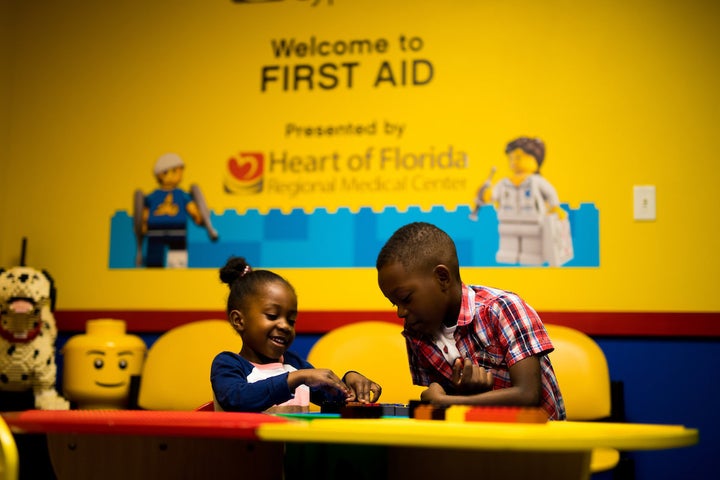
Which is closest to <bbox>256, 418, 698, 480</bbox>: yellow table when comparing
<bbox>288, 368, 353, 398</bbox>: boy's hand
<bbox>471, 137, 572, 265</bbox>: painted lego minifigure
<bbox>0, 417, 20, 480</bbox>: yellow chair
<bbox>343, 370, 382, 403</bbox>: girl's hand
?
<bbox>0, 417, 20, 480</bbox>: yellow chair

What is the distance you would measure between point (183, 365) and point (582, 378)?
62.0 inches

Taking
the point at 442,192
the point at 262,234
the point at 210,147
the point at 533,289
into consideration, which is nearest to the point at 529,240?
the point at 533,289

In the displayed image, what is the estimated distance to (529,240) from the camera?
3.40 metres

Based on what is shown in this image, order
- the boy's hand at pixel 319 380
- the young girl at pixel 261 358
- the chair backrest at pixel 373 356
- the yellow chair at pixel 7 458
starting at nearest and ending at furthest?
the yellow chair at pixel 7 458
the boy's hand at pixel 319 380
the young girl at pixel 261 358
the chair backrest at pixel 373 356

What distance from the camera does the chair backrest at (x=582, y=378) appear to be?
9.66ft

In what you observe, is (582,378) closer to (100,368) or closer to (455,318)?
(455,318)

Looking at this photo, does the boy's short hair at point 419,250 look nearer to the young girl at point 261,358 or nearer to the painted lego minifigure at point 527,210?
the young girl at point 261,358

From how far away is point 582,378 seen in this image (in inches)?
117

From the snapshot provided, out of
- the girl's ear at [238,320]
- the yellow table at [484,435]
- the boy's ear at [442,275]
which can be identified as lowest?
→ the yellow table at [484,435]

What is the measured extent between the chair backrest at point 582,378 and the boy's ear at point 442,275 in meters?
1.07

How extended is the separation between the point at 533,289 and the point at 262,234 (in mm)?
1212

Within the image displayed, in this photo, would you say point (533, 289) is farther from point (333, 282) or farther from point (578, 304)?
point (333, 282)

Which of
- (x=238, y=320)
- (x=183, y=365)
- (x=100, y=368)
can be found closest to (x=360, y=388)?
(x=238, y=320)

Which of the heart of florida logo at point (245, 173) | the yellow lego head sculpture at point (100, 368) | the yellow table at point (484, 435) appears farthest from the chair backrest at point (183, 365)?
the yellow table at point (484, 435)
